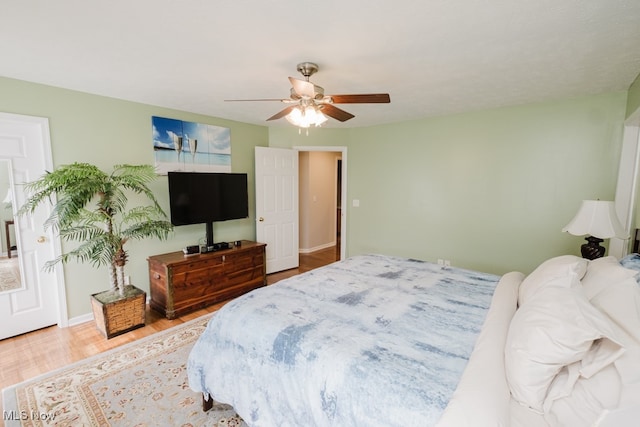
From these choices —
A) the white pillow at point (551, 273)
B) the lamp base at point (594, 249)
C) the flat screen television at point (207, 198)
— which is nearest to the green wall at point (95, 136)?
the flat screen television at point (207, 198)

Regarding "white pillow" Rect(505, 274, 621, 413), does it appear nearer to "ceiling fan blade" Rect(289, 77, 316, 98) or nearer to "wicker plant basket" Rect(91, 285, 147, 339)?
"ceiling fan blade" Rect(289, 77, 316, 98)

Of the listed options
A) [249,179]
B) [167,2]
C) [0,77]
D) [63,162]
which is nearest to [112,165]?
[63,162]

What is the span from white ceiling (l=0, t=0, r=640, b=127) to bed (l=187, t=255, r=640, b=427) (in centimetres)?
139

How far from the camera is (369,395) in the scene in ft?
3.83

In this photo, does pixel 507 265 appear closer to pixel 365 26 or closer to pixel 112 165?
pixel 365 26

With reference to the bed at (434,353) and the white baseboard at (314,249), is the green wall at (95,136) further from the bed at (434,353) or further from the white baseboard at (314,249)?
the white baseboard at (314,249)

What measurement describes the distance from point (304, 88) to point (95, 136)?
2.47 meters

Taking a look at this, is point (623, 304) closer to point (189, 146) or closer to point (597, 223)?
point (597, 223)

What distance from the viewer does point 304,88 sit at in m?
1.99

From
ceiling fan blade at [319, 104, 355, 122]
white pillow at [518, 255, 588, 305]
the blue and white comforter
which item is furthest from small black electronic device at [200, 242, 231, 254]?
white pillow at [518, 255, 588, 305]

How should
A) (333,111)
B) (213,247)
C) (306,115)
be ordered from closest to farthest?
1. (306,115)
2. (333,111)
3. (213,247)

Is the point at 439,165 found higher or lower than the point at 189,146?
lower

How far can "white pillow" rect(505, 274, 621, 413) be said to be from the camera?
1052 mm

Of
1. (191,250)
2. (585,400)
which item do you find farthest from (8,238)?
(585,400)
